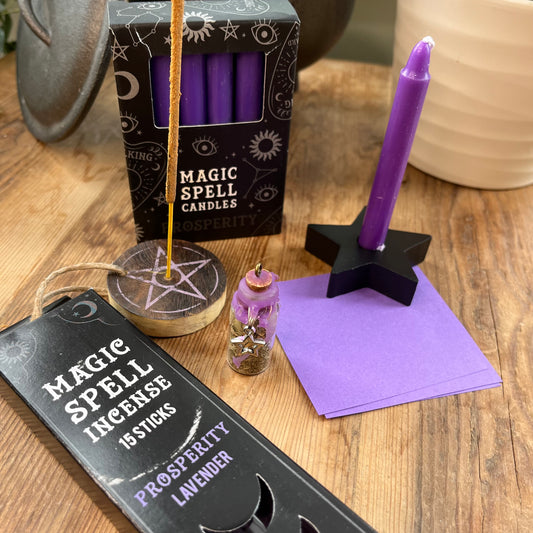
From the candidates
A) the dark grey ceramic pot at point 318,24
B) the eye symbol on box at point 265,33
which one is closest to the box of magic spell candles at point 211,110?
the eye symbol on box at point 265,33

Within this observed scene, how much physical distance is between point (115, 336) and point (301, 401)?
0.14 meters

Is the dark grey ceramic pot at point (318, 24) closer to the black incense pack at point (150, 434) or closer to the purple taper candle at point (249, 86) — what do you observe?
the purple taper candle at point (249, 86)

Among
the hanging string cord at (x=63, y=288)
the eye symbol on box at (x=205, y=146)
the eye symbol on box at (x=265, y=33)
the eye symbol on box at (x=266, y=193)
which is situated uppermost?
the eye symbol on box at (x=265, y=33)

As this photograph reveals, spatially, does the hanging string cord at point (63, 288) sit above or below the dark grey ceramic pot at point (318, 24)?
below

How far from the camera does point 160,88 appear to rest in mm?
437

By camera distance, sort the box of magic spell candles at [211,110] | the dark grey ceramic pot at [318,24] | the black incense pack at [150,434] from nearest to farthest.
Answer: the black incense pack at [150,434]
the box of magic spell candles at [211,110]
the dark grey ceramic pot at [318,24]

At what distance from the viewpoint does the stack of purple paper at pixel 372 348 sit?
0.41 m

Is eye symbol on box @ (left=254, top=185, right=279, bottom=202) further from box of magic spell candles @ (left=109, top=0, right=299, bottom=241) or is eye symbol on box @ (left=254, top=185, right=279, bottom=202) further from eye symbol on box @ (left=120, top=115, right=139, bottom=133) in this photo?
eye symbol on box @ (left=120, top=115, right=139, bottom=133)

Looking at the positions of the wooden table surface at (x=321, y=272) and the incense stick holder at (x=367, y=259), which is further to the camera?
the incense stick holder at (x=367, y=259)

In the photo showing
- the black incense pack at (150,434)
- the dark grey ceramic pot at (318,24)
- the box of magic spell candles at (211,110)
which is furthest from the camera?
the dark grey ceramic pot at (318,24)

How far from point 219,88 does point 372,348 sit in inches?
9.5

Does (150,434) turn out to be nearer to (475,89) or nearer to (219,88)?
(219,88)

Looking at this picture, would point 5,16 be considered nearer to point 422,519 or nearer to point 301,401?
point 301,401

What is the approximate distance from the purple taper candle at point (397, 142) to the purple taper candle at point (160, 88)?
0.18m
